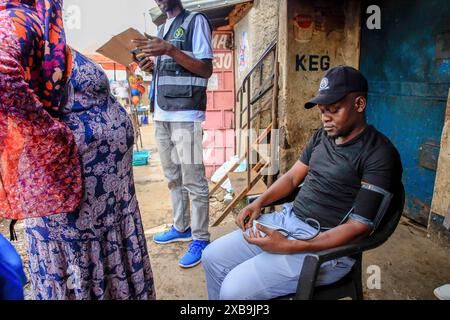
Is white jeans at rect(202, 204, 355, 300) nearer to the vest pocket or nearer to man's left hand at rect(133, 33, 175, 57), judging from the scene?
the vest pocket

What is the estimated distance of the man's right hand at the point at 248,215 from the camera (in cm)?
186

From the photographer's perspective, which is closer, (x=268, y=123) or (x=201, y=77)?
(x=201, y=77)

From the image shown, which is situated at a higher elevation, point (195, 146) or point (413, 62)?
Answer: point (413, 62)

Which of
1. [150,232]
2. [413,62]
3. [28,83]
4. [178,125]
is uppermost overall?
[413,62]

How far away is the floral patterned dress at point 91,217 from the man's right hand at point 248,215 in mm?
617

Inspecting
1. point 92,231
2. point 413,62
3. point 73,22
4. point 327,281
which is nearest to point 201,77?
point 92,231

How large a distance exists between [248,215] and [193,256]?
3.01ft

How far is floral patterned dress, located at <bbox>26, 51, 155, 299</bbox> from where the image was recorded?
1.39m

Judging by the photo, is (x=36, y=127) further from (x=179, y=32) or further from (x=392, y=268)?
(x=392, y=268)

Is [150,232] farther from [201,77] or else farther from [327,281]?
[327,281]

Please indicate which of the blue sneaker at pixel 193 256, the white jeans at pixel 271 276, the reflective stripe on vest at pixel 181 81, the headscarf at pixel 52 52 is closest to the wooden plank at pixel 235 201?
the blue sneaker at pixel 193 256

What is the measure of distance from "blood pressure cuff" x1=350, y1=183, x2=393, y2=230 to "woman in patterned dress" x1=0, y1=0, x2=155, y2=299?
110 cm

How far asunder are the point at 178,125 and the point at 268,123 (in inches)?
84.9

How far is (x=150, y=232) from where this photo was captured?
3.76m
